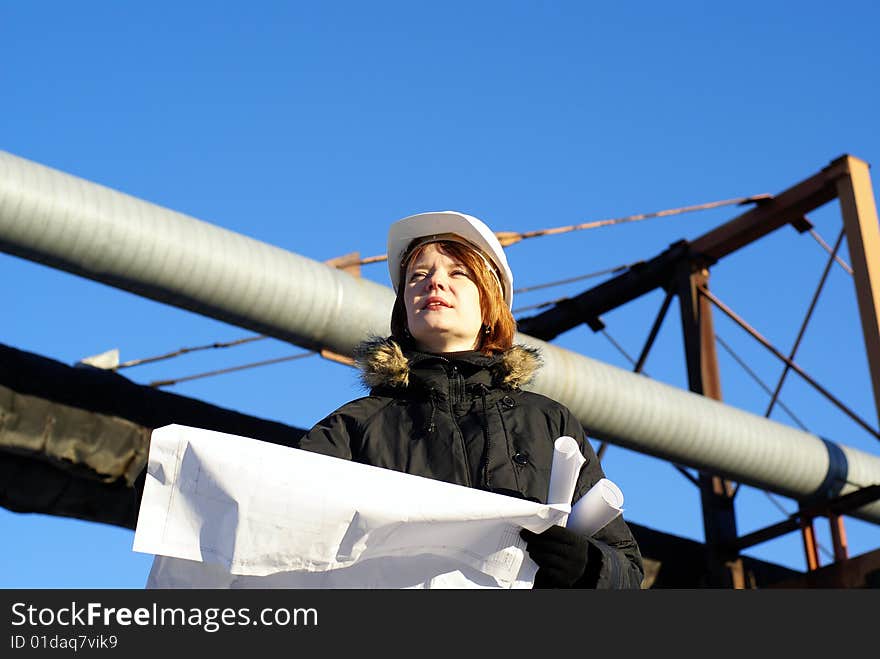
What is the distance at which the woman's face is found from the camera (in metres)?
2.82

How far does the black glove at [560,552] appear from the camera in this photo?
208 centimetres

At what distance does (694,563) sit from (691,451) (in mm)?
1601

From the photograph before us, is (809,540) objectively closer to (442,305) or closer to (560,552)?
(442,305)

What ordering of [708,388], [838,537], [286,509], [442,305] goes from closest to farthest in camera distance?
1. [286,509]
2. [442,305]
3. [838,537]
4. [708,388]

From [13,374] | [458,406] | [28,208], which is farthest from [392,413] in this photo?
[13,374]

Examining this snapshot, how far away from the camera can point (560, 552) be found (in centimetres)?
209

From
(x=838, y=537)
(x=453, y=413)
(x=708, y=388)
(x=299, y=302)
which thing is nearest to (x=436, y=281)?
(x=453, y=413)

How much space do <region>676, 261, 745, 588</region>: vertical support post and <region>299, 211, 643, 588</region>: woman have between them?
617cm

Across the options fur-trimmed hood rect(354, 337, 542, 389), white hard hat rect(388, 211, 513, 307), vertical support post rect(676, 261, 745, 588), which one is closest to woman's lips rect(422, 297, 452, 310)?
fur-trimmed hood rect(354, 337, 542, 389)

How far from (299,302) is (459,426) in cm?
387

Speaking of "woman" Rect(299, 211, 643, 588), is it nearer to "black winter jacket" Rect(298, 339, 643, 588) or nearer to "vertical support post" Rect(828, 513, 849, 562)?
"black winter jacket" Rect(298, 339, 643, 588)

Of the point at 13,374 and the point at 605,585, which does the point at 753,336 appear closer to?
the point at 13,374

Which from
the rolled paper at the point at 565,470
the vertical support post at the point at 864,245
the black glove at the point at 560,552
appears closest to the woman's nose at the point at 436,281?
the rolled paper at the point at 565,470

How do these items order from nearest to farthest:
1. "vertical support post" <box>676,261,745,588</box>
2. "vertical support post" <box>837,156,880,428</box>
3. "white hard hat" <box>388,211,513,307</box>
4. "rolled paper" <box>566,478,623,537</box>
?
"rolled paper" <box>566,478,623,537</box>
"white hard hat" <box>388,211,513,307</box>
"vertical support post" <box>837,156,880,428</box>
"vertical support post" <box>676,261,745,588</box>
